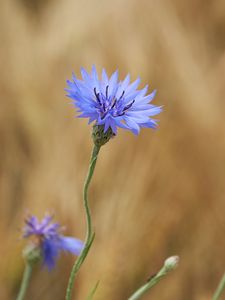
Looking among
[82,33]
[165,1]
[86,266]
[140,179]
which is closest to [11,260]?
[86,266]

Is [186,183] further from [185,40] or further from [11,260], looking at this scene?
[11,260]

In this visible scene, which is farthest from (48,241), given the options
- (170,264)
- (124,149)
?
(124,149)

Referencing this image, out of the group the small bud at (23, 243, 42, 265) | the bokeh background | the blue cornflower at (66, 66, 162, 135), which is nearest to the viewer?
the blue cornflower at (66, 66, 162, 135)

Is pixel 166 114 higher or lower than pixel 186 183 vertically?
higher

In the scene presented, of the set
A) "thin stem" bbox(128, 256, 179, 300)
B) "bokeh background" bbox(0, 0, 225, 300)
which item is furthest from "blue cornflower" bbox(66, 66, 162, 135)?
"bokeh background" bbox(0, 0, 225, 300)

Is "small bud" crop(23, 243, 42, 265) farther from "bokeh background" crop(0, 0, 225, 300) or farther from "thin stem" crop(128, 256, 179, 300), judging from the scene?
"bokeh background" crop(0, 0, 225, 300)

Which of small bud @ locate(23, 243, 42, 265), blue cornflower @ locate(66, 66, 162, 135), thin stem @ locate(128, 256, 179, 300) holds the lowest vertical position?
thin stem @ locate(128, 256, 179, 300)
